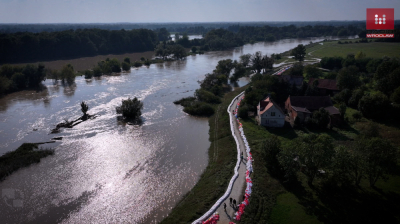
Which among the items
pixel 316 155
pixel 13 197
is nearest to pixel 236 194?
pixel 316 155

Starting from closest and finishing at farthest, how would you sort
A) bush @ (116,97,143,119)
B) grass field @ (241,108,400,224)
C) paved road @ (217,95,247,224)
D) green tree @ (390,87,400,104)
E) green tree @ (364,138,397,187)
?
grass field @ (241,108,400,224) → paved road @ (217,95,247,224) → green tree @ (364,138,397,187) → green tree @ (390,87,400,104) → bush @ (116,97,143,119)

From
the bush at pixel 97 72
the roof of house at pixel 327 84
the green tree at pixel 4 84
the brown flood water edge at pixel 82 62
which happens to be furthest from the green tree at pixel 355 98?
the brown flood water edge at pixel 82 62

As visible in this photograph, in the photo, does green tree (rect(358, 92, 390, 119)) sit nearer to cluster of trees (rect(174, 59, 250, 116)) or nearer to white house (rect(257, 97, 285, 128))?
white house (rect(257, 97, 285, 128))

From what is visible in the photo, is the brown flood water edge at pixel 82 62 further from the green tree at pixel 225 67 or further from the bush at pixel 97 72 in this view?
the green tree at pixel 225 67

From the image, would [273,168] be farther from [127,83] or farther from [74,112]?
[127,83]

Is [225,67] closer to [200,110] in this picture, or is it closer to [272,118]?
[200,110]

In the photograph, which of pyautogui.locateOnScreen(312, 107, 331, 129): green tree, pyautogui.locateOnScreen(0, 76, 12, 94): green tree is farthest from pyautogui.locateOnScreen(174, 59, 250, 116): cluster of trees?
pyautogui.locateOnScreen(0, 76, 12, 94): green tree
